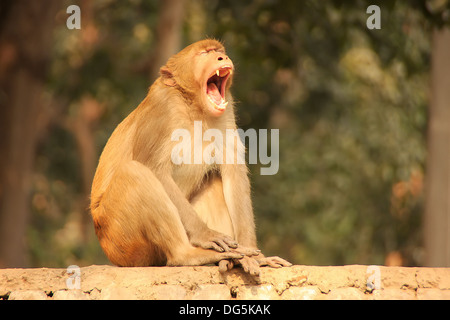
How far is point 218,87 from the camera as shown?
231 inches

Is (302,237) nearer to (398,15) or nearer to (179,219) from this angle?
(398,15)

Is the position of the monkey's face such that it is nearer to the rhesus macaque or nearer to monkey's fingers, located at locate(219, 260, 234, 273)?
the rhesus macaque

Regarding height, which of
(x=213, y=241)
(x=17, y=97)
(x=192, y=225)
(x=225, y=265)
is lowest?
(x=225, y=265)

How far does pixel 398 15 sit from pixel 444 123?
2.04 meters

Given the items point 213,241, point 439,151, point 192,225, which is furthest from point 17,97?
point 213,241

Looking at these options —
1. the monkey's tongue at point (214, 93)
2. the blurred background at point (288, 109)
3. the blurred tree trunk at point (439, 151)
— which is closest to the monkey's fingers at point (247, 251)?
the monkey's tongue at point (214, 93)

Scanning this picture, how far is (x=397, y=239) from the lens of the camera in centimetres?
1391

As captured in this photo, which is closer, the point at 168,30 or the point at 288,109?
the point at 168,30

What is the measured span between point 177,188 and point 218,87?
44.3 inches

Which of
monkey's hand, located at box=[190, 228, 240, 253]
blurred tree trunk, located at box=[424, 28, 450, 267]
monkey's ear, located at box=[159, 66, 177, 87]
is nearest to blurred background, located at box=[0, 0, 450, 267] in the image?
blurred tree trunk, located at box=[424, 28, 450, 267]

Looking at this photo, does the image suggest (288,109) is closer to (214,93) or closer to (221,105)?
Result: (214,93)

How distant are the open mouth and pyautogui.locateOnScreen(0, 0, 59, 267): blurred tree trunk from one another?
5.52 m

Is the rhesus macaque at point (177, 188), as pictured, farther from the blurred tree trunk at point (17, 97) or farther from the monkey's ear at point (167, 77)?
the blurred tree trunk at point (17, 97)
